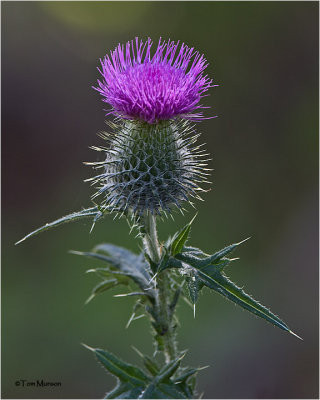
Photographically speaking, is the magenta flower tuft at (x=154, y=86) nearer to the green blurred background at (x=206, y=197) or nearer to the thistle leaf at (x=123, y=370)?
the thistle leaf at (x=123, y=370)

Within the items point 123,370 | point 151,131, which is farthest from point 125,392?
point 151,131

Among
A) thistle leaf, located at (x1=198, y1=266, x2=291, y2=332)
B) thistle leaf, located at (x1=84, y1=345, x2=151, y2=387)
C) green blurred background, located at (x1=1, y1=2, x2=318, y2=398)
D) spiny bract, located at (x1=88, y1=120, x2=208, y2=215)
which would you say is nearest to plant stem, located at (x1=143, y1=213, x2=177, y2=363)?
spiny bract, located at (x1=88, y1=120, x2=208, y2=215)

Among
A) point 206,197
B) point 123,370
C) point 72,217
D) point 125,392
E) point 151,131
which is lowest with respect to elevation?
point 125,392

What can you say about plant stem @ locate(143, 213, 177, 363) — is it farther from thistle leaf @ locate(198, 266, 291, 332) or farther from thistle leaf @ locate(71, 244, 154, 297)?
thistle leaf @ locate(198, 266, 291, 332)

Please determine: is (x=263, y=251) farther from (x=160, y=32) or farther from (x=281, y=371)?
(x=160, y=32)

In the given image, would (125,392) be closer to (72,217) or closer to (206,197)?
(72,217)

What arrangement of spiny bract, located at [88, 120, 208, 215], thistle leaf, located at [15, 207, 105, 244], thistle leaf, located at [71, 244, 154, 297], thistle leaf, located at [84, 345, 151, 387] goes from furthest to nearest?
thistle leaf, located at [71, 244, 154, 297] < spiny bract, located at [88, 120, 208, 215] < thistle leaf, located at [84, 345, 151, 387] < thistle leaf, located at [15, 207, 105, 244]

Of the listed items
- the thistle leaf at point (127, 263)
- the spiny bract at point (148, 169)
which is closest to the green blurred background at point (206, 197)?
the thistle leaf at point (127, 263)
